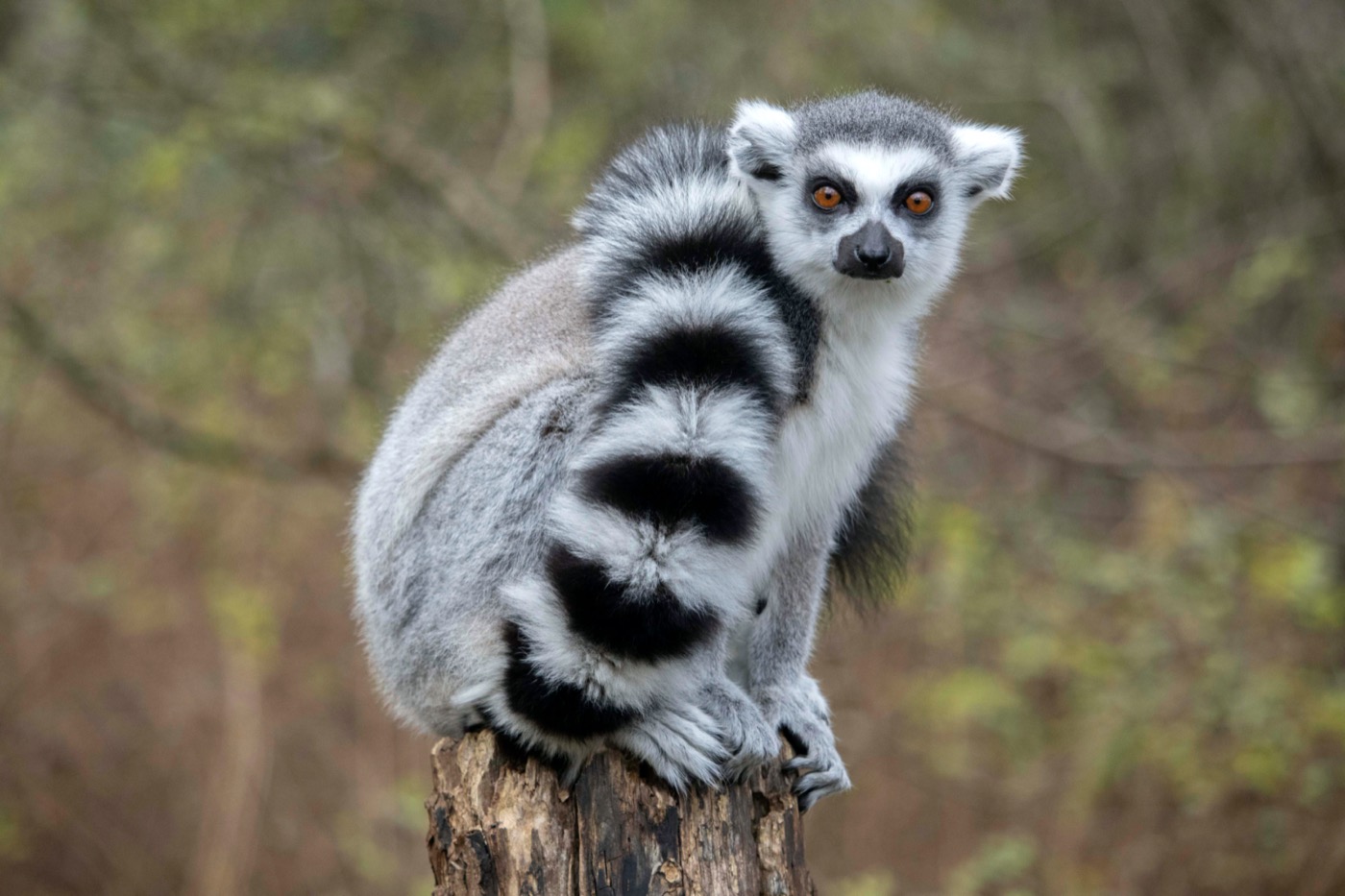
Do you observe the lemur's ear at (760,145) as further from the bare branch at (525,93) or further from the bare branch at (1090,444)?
the bare branch at (525,93)

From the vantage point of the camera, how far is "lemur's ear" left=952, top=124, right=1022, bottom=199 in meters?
4.09

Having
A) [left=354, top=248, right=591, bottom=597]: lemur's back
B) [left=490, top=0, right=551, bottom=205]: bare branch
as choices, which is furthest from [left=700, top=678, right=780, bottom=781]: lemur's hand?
[left=490, top=0, right=551, bottom=205]: bare branch

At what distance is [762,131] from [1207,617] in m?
5.39

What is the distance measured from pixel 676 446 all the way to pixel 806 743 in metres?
1.36

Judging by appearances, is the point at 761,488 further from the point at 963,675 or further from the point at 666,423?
the point at 963,675

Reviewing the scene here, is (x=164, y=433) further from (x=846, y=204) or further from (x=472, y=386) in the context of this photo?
(x=846, y=204)

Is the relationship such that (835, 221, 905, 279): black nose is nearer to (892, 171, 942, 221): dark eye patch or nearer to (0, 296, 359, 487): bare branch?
(892, 171, 942, 221): dark eye patch

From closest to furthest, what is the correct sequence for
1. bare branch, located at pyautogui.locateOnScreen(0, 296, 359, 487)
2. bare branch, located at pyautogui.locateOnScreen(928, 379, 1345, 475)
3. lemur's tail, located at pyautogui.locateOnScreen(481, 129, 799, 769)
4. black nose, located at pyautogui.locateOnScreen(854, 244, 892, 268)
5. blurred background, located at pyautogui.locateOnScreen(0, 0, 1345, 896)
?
lemur's tail, located at pyautogui.locateOnScreen(481, 129, 799, 769) < black nose, located at pyautogui.locateOnScreen(854, 244, 892, 268) < bare branch, located at pyautogui.locateOnScreen(0, 296, 359, 487) < bare branch, located at pyautogui.locateOnScreen(928, 379, 1345, 475) < blurred background, located at pyautogui.locateOnScreen(0, 0, 1345, 896)

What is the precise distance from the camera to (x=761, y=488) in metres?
3.08

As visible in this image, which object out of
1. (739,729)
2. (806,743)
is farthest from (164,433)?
(739,729)

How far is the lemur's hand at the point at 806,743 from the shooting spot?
3.73 m

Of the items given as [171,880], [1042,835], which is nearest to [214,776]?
[171,880]

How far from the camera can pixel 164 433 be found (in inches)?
294

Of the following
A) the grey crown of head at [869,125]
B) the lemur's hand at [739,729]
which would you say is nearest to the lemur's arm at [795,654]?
the lemur's hand at [739,729]
